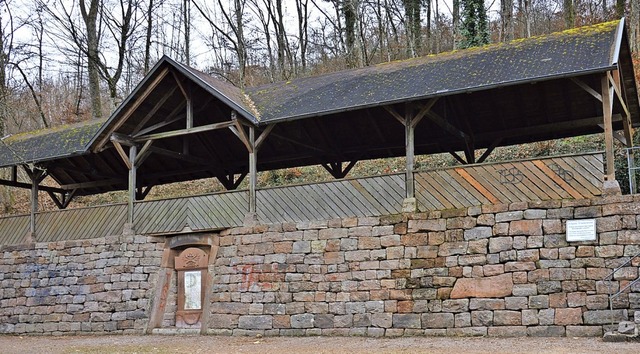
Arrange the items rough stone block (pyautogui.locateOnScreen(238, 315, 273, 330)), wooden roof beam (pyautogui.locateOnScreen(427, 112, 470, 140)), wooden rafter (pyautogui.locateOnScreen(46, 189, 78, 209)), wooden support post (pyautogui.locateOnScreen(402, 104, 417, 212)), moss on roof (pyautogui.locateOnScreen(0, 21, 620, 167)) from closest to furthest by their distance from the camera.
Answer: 1. moss on roof (pyautogui.locateOnScreen(0, 21, 620, 167))
2. wooden support post (pyautogui.locateOnScreen(402, 104, 417, 212))
3. rough stone block (pyautogui.locateOnScreen(238, 315, 273, 330))
4. wooden roof beam (pyautogui.locateOnScreen(427, 112, 470, 140))
5. wooden rafter (pyautogui.locateOnScreen(46, 189, 78, 209))

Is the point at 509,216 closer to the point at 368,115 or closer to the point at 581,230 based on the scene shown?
the point at 581,230

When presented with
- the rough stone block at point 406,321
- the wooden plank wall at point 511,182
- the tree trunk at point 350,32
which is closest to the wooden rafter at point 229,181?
the wooden plank wall at point 511,182

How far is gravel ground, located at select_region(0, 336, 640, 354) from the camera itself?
30.9 ft

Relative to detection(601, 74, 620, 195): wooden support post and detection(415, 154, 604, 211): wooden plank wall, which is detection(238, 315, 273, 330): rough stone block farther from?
detection(601, 74, 620, 195): wooden support post

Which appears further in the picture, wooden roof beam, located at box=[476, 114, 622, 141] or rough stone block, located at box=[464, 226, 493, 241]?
wooden roof beam, located at box=[476, 114, 622, 141]

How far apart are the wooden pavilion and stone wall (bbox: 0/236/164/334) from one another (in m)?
0.90

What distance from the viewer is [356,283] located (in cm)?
1229

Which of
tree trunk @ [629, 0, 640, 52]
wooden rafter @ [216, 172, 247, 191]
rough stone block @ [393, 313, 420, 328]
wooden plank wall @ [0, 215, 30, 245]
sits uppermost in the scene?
tree trunk @ [629, 0, 640, 52]

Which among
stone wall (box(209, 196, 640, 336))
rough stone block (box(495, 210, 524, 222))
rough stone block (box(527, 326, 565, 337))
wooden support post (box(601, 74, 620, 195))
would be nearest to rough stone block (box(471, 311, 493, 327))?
stone wall (box(209, 196, 640, 336))

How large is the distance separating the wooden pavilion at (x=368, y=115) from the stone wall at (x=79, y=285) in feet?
2.94

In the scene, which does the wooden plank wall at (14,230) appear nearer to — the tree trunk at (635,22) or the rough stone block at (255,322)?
the rough stone block at (255,322)

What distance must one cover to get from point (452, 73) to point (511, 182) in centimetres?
259

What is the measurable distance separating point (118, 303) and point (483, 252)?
8.40 m

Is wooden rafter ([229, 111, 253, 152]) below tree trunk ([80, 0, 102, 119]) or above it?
below
